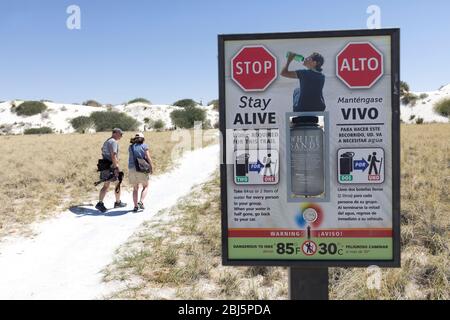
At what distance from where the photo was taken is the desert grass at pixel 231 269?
4.29 metres

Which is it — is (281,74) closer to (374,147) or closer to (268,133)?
(268,133)

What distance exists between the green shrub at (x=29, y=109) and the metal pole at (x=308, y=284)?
103m

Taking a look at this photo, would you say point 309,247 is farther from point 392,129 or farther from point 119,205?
point 119,205

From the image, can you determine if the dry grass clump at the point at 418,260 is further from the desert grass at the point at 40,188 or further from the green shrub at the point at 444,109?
the green shrub at the point at 444,109

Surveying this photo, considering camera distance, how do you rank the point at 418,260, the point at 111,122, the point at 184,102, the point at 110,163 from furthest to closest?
the point at 184,102, the point at 111,122, the point at 110,163, the point at 418,260

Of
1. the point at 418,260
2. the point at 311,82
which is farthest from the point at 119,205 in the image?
the point at 311,82

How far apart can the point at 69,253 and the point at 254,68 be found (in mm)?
4418

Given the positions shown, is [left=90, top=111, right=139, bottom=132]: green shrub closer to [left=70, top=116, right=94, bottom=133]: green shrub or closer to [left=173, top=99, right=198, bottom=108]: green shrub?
[left=70, top=116, right=94, bottom=133]: green shrub

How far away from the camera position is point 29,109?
3676 inches

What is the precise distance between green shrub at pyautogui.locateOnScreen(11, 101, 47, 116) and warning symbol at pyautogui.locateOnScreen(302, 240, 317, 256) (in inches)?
4045

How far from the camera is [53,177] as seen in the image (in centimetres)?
1193

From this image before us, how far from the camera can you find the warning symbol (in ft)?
10.2

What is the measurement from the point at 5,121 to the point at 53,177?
9177 cm
